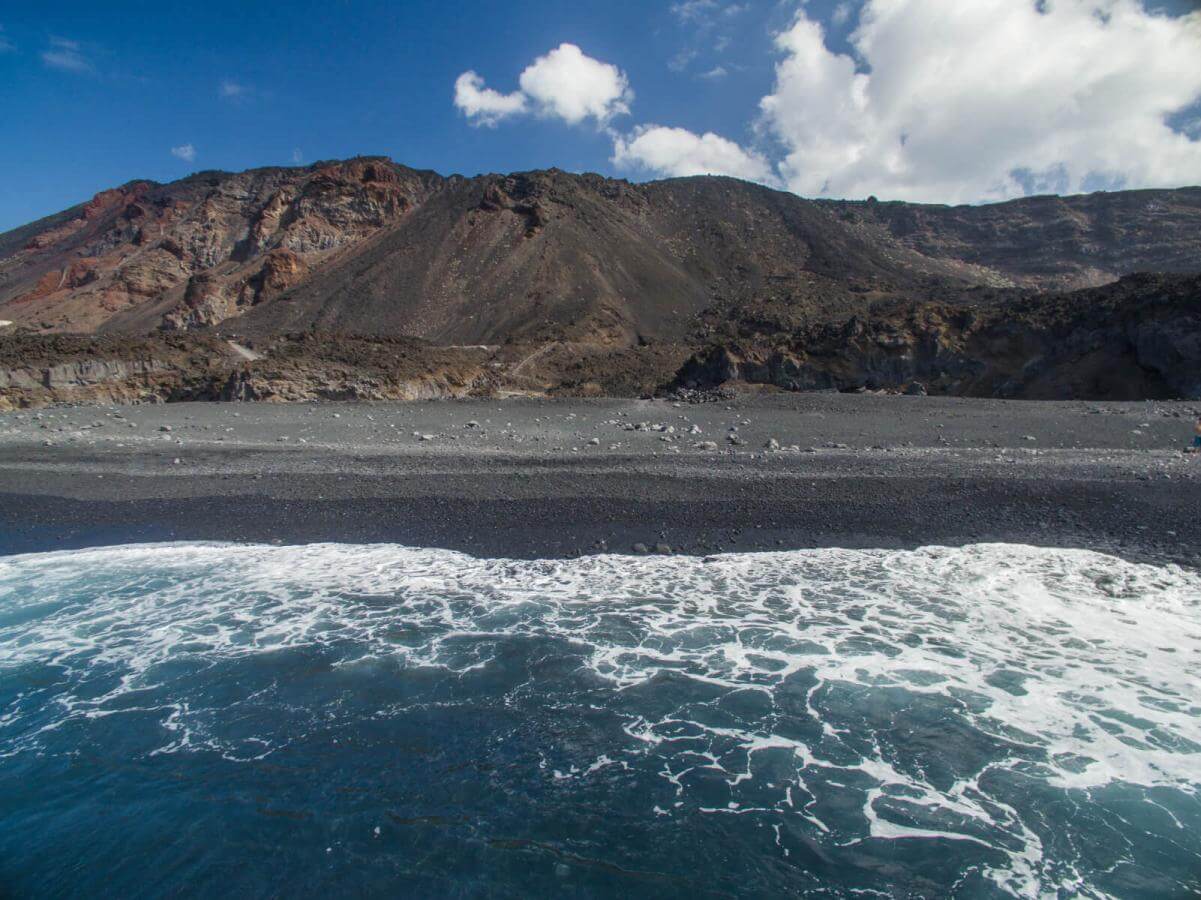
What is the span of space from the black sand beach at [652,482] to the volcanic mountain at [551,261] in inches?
398

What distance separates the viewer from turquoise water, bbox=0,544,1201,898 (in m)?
3.18

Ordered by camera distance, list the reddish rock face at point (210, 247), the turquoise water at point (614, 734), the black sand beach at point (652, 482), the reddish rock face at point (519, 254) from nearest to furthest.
→ the turquoise water at point (614, 734) → the black sand beach at point (652, 482) → the reddish rock face at point (519, 254) → the reddish rock face at point (210, 247)

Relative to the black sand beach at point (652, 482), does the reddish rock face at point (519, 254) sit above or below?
above

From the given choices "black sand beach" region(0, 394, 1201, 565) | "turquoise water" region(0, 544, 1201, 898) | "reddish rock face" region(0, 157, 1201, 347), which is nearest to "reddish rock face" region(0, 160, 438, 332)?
"reddish rock face" region(0, 157, 1201, 347)

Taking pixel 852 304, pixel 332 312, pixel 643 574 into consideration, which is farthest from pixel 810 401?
pixel 332 312

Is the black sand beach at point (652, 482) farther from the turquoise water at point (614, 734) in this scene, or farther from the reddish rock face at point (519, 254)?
the reddish rock face at point (519, 254)

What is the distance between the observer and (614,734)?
4.20 meters

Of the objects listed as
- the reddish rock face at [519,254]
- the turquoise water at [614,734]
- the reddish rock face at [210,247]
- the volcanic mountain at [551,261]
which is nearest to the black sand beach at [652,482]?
the turquoise water at [614,734]

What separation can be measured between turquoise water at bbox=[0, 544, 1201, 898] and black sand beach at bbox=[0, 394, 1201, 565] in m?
1.23

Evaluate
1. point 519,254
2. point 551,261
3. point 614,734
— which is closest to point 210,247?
point 519,254

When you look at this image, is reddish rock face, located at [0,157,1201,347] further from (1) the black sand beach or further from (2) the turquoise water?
(2) the turquoise water

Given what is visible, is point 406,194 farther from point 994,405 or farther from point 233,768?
point 233,768

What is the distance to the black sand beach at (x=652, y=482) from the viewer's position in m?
7.86

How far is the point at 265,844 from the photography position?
3311mm
